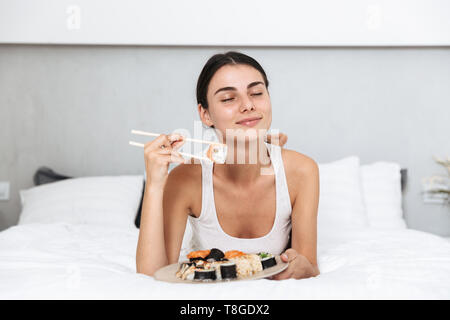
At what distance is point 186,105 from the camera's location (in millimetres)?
2828

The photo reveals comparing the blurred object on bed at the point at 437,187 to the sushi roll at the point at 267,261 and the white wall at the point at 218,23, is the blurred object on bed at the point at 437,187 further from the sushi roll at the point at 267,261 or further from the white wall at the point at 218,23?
the sushi roll at the point at 267,261

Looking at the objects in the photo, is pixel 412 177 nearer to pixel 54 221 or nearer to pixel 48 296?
pixel 54 221

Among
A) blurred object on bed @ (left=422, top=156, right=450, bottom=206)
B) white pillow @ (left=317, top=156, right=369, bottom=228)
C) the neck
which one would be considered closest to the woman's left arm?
the neck

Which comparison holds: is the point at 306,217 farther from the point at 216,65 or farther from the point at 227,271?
the point at 216,65

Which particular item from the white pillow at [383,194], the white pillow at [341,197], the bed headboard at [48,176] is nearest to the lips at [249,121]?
the white pillow at [341,197]

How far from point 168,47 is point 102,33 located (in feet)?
1.38

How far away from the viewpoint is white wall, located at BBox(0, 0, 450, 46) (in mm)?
2740

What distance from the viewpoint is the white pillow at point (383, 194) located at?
2.42m

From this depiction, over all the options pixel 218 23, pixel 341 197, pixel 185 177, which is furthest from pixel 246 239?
pixel 218 23

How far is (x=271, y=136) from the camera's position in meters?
1.77

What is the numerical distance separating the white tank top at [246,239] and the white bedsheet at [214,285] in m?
0.17

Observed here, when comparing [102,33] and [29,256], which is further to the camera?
[102,33]

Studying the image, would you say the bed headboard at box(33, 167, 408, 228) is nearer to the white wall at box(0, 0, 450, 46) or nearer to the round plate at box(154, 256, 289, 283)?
the white wall at box(0, 0, 450, 46)
